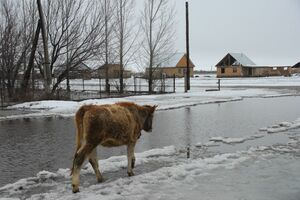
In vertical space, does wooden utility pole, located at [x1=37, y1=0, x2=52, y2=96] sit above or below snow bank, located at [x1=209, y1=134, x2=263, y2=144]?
above

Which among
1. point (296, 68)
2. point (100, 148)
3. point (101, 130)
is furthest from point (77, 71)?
point (296, 68)

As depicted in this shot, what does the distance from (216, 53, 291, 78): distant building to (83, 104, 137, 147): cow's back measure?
93482mm

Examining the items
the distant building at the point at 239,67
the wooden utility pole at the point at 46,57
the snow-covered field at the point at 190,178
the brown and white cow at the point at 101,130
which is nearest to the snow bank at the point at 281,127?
the snow-covered field at the point at 190,178

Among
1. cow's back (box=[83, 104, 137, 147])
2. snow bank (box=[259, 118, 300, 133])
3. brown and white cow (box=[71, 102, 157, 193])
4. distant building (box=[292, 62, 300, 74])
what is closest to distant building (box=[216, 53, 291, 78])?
distant building (box=[292, 62, 300, 74])

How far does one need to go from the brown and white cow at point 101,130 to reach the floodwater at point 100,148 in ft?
5.07

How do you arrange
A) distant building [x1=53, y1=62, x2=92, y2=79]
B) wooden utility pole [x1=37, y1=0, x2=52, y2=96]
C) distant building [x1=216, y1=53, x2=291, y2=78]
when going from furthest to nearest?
1. distant building [x1=216, y1=53, x2=291, y2=78]
2. distant building [x1=53, y1=62, x2=92, y2=79]
3. wooden utility pole [x1=37, y1=0, x2=52, y2=96]

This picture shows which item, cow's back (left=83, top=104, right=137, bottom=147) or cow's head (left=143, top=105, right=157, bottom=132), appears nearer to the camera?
cow's back (left=83, top=104, right=137, bottom=147)

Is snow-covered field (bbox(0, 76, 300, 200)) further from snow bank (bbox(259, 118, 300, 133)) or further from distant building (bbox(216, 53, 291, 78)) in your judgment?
distant building (bbox(216, 53, 291, 78))

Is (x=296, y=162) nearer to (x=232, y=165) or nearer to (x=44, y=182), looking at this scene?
(x=232, y=165)

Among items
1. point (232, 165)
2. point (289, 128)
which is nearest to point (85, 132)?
point (232, 165)

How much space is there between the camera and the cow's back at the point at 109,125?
6.59 meters

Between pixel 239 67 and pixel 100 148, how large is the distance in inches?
3576

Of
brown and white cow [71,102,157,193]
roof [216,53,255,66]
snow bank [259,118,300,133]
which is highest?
roof [216,53,255,66]

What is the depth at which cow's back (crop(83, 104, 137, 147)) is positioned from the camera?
6590 millimetres
